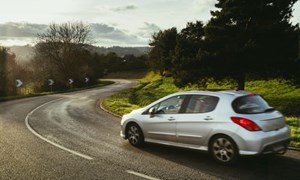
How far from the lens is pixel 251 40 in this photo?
868 inches

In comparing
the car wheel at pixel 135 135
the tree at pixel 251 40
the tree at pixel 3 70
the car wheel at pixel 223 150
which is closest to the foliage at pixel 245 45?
the tree at pixel 251 40

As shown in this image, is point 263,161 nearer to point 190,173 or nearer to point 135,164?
point 190,173

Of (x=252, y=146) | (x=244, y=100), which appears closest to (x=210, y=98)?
(x=244, y=100)

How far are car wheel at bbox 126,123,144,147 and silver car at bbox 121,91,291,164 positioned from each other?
294 millimetres

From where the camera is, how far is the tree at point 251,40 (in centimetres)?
2258

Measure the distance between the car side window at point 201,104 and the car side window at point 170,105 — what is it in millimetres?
333

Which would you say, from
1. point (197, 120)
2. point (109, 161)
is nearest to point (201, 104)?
point (197, 120)

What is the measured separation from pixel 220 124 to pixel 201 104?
826 mm

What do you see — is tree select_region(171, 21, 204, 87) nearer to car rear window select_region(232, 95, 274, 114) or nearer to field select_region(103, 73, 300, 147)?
field select_region(103, 73, 300, 147)

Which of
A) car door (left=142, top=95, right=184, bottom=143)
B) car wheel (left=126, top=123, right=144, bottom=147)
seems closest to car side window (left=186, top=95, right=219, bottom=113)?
car door (left=142, top=95, right=184, bottom=143)

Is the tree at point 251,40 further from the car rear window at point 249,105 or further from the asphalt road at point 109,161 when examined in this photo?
the car rear window at point 249,105

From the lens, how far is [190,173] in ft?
24.6

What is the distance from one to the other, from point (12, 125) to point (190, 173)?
9.94 m

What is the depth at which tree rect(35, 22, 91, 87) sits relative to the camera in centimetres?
5803
